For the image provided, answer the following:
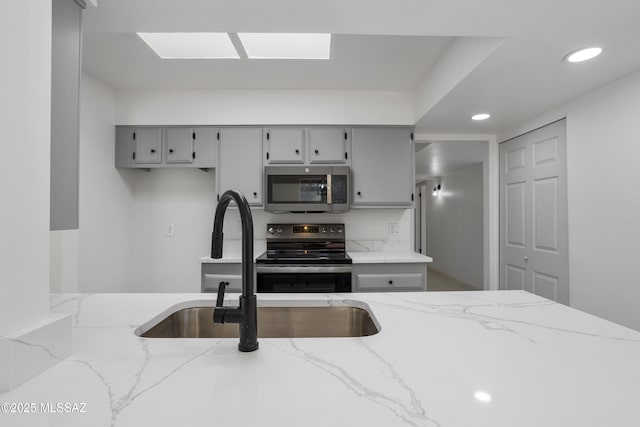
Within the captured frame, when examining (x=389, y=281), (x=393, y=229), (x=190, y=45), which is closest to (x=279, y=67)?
(x=190, y=45)

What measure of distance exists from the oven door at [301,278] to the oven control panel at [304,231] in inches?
19.7

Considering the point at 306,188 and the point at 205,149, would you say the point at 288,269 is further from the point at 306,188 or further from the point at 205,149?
the point at 205,149

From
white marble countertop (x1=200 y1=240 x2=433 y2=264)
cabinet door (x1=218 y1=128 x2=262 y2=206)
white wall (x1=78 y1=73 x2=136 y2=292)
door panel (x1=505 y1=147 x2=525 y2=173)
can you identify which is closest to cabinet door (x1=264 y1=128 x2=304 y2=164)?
cabinet door (x1=218 y1=128 x2=262 y2=206)

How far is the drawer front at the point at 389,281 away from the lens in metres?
2.52

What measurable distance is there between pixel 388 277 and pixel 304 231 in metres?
0.91

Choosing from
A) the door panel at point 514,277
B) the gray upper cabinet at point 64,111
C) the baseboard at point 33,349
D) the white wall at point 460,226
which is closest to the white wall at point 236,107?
the gray upper cabinet at point 64,111

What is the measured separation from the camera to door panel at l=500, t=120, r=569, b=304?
2.32 m

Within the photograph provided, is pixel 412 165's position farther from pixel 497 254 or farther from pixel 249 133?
pixel 249 133

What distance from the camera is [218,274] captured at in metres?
2.53

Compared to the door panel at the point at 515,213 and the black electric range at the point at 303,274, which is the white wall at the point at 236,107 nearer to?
the black electric range at the point at 303,274

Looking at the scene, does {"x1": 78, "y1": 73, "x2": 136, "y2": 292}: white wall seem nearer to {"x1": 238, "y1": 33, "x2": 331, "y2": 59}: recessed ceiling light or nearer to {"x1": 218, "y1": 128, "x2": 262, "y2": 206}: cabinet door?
{"x1": 218, "y1": 128, "x2": 262, "y2": 206}: cabinet door

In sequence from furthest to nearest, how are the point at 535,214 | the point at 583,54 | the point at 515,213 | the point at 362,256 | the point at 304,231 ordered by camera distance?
the point at 304,231, the point at 515,213, the point at 362,256, the point at 535,214, the point at 583,54

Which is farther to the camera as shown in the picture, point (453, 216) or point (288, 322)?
point (453, 216)

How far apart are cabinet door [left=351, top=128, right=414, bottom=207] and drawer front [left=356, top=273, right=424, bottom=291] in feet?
2.12
